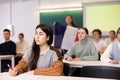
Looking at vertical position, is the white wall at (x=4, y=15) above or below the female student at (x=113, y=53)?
above

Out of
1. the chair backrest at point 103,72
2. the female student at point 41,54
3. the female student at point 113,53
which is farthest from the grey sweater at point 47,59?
the female student at point 113,53

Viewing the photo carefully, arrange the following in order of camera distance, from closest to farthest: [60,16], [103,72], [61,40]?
1. [103,72]
2. [61,40]
3. [60,16]

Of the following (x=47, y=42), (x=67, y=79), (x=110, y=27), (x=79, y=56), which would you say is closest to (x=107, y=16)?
(x=110, y=27)

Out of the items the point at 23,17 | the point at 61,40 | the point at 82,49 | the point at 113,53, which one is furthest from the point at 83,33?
the point at 23,17

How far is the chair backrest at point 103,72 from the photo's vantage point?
1.90 metres

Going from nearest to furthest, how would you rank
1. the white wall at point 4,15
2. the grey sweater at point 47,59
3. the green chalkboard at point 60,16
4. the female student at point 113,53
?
the grey sweater at point 47,59 < the female student at point 113,53 < the green chalkboard at point 60,16 < the white wall at point 4,15

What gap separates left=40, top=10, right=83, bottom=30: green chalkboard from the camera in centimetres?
661

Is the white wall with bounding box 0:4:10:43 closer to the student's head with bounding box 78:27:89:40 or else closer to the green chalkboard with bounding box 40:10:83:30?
the green chalkboard with bounding box 40:10:83:30

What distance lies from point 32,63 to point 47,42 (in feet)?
0.85

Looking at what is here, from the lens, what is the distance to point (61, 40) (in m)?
4.19

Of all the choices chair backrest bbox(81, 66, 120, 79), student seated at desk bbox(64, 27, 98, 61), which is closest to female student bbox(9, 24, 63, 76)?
chair backrest bbox(81, 66, 120, 79)

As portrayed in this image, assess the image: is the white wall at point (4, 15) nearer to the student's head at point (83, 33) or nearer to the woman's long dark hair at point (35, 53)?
the student's head at point (83, 33)

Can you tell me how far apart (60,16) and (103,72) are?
5056mm

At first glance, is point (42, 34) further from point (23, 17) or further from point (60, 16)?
point (23, 17)
